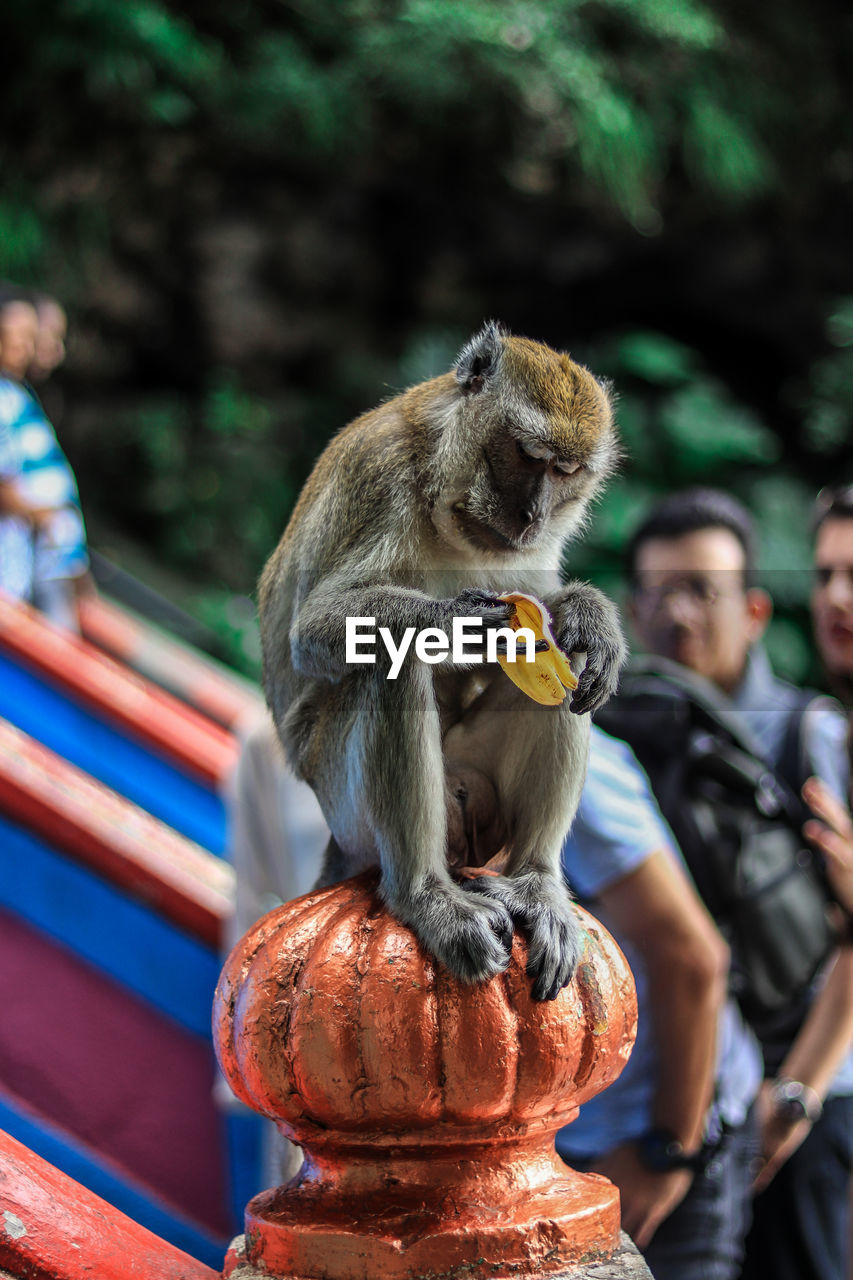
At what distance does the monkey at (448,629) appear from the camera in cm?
137

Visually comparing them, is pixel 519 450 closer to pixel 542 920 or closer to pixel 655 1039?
pixel 542 920

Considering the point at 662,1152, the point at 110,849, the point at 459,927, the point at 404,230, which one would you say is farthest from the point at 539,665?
the point at 404,230

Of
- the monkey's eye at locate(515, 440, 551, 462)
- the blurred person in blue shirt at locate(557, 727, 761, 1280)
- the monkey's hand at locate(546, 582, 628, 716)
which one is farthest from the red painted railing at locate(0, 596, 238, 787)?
the monkey's hand at locate(546, 582, 628, 716)

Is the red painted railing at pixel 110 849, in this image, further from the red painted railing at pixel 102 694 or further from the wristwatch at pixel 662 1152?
the wristwatch at pixel 662 1152

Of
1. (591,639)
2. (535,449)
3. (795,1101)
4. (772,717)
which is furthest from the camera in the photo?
(772,717)

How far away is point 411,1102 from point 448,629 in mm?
501

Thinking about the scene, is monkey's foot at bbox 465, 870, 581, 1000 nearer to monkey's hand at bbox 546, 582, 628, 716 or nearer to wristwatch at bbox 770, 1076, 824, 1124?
monkey's hand at bbox 546, 582, 628, 716

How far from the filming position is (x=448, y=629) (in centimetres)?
134

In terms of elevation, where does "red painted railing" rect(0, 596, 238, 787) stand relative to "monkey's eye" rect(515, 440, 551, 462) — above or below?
below

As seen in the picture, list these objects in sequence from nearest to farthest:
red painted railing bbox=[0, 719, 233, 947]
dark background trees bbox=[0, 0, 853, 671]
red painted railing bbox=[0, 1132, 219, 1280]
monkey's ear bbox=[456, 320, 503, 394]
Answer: red painted railing bbox=[0, 1132, 219, 1280], monkey's ear bbox=[456, 320, 503, 394], red painted railing bbox=[0, 719, 233, 947], dark background trees bbox=[0, 0, 853, 671]

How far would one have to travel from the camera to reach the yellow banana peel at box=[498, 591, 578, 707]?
1.25m

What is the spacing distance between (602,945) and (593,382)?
0.85 metres

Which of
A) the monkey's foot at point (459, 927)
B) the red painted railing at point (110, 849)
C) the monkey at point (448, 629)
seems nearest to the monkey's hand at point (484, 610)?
the monkey at point (448, 629)

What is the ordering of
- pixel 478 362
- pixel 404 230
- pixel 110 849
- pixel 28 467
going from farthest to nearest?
pixel 404 230 < pixel 28 467 < pixel 110 849 < pixel 478 362
